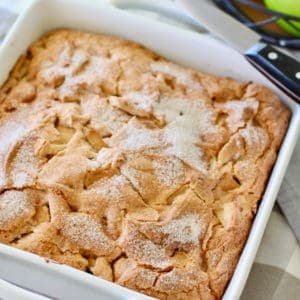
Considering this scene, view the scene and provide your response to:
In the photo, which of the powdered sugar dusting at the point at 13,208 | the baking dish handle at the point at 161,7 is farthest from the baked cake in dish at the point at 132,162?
the baking dish handle at the point at 161,7

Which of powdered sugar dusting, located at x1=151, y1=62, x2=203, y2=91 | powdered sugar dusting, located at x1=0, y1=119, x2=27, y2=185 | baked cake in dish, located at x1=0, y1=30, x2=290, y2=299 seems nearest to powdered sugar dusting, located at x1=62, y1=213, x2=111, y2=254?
baked cake in dish, located at x1=0, y1=30, x2=290, y2=299

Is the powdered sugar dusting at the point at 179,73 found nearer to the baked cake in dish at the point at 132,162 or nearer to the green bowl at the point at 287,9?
the baked cake in dish at the point at 132,162

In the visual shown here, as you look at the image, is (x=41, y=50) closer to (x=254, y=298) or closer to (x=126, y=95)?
(x=126, y=95)

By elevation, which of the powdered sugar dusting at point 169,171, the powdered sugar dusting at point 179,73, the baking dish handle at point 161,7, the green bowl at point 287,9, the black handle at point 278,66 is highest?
the green bowl at point 287,9

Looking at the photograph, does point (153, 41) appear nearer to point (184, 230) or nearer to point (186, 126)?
point (186, 126)

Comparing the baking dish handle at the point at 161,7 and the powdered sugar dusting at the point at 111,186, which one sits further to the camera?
the baking dish handle at the point at 161,7

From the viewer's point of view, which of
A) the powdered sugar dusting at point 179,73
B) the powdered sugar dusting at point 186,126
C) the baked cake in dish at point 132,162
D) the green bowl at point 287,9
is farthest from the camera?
the green bowl at point 287,9
